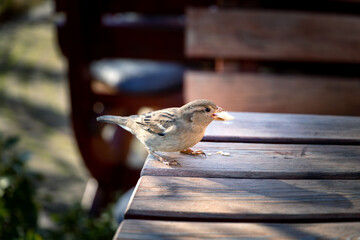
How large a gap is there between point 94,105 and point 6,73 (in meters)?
2.31

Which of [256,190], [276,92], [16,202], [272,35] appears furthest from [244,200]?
[272,35]

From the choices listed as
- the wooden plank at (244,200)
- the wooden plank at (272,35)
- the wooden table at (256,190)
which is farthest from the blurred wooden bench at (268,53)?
the wooden plank at (244,200)

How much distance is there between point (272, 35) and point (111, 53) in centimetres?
139

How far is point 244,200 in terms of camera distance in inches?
41.0

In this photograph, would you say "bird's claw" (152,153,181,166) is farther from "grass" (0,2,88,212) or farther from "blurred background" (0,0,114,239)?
"grass" (0,2,88,212)

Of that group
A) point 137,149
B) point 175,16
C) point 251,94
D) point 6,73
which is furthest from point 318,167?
point 6,73

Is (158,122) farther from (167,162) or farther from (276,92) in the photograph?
(276,92)

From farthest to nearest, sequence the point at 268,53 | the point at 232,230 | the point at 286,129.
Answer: the point at 268,53, the point at 286,129, the point at 232,230

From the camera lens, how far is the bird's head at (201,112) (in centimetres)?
139

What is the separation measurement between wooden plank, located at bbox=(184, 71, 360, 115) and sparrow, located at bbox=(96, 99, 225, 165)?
1.06 meters

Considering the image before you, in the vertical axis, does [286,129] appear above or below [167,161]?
above

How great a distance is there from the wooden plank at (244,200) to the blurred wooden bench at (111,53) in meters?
2.14

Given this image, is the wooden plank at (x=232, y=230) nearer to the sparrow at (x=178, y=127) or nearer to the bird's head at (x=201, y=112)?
the sparrow at (x=178, y=127)

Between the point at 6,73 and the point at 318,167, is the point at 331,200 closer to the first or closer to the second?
the point at 318,167
